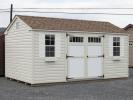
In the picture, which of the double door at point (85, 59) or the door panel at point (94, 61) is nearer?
the double door at point (85, 59)

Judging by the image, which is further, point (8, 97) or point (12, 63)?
point (12, 63)

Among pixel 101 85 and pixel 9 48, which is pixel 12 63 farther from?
pixel 101 85

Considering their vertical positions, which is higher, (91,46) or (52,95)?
(91,46)

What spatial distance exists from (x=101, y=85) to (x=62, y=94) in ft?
10.3

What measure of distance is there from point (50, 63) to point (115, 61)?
3926mm

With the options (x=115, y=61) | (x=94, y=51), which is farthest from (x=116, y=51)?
(x=94, y=51)

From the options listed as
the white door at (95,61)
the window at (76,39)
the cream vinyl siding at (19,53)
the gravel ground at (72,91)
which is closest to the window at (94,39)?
the white door at (95,61)

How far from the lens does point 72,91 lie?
41.7ft

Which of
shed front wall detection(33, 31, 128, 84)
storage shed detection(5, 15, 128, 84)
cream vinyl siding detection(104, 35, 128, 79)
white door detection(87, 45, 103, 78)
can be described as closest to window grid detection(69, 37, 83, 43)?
storage shed detection(5, 15, 128, 84)

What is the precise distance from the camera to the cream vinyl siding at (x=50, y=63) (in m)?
14.2

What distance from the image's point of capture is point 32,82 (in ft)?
46.3

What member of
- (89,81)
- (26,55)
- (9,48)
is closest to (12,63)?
(9,48)

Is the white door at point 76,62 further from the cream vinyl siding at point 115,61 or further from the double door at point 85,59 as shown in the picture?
the cream vinyl siding at point 115,61

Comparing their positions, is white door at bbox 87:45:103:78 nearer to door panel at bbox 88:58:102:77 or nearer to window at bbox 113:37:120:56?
door panel at bbox 88:58:102:77
